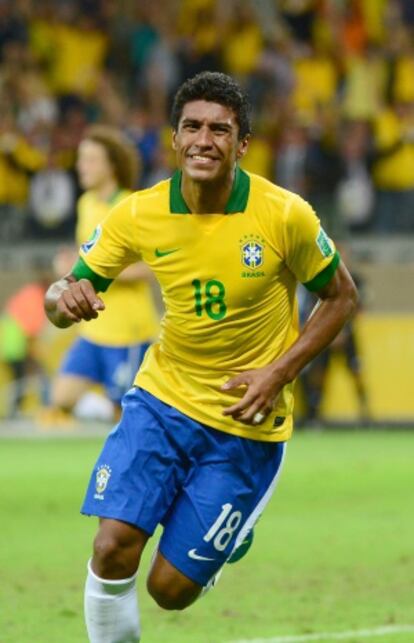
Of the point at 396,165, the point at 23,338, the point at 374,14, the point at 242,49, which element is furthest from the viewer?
the point at 374,14

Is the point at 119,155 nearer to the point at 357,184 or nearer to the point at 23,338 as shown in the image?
the point at 23,338

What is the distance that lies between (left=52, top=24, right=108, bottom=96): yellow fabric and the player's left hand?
631 inches

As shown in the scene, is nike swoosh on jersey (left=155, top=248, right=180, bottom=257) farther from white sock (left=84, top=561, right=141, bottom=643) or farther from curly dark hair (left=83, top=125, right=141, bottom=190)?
curly dark hair (left=83, top=125, right=141, bottom=190)

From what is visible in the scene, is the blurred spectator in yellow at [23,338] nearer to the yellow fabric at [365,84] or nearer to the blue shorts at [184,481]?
the yellow fabric at [365,84]

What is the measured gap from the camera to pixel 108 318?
12.2m

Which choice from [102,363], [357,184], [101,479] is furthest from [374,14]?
[101,479]

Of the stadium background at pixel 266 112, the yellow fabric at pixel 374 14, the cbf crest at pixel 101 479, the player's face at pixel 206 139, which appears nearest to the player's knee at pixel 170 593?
the cbf crest at pixel 101 479

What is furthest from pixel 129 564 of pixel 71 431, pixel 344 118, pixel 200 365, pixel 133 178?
pixel 344 118

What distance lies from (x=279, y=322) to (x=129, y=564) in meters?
1.15

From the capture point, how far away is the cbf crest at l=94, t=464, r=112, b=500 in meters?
6.20

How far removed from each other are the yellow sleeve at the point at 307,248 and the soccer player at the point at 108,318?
5549mm

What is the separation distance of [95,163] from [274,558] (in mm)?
3400

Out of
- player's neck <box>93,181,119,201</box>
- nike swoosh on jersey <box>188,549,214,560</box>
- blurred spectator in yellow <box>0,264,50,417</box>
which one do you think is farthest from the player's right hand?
blurred spectator in yellow <box>0,264,50,417</box>

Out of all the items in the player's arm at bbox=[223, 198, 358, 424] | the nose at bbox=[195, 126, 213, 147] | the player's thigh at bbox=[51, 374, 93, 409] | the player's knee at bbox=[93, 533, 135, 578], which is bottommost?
the player's thigh at bbox=[51, 374, 93, 409]
